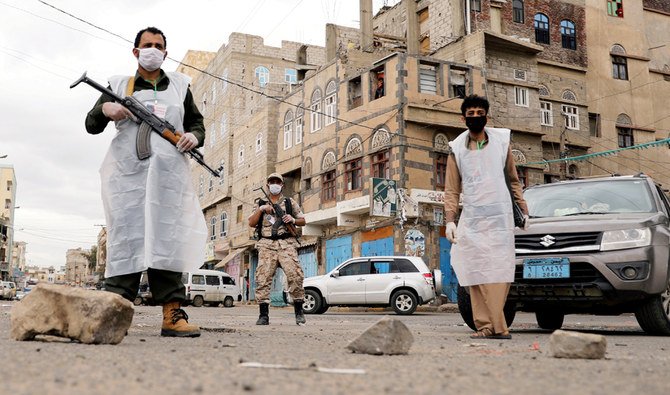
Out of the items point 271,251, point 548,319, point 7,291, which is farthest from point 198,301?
point 548,319

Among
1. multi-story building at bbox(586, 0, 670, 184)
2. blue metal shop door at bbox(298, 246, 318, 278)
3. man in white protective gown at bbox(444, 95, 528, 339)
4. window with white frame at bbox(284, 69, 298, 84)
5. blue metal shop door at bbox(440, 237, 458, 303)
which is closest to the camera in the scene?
man in white protective gown at bbox(444, 95, 528, 339)

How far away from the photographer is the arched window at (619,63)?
115 ft

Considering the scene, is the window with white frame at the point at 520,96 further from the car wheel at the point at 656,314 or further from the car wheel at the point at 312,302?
the car wheel at the point at 656,314

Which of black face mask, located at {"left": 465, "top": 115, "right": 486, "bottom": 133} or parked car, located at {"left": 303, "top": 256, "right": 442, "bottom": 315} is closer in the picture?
black face mask, located at {"left": 465, "top": 115, "right": 486, "bottom": 133}

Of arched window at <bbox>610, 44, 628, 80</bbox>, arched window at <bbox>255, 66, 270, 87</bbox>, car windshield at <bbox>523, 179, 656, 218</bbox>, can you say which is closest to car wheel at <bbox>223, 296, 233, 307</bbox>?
arched window at <bbox>255, 66, 270, 87</bbox>

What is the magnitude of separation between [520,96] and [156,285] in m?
26.9

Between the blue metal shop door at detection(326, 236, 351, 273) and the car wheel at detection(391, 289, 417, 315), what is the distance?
1026cm

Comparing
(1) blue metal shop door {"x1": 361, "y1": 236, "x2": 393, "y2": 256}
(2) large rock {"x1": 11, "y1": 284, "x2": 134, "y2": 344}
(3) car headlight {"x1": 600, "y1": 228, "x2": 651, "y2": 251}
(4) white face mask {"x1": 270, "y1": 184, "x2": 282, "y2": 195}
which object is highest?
(1) blue metal shop door {"x1": 361, "y1": 236, "x2": 393, "y2": 256}

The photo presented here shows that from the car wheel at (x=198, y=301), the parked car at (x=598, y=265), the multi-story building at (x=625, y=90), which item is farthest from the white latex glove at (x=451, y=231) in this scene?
the multi-story building at (x=625, y=90)

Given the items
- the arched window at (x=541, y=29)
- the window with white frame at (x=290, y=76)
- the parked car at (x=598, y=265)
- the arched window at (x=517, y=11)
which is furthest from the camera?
the window with white frame at (x=290, y=76)

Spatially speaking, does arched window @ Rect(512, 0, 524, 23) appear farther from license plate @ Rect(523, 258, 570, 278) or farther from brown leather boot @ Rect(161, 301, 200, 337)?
brown leather boot @ Rect(161, 301, 200, 337)

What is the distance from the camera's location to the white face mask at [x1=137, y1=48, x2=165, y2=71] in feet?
17.5

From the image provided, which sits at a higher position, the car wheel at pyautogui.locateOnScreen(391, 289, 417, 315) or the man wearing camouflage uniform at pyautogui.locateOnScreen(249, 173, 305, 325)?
the man wearing camouflage uniform at pyautogui.locateOnScreen(249, 173, 305, 325)

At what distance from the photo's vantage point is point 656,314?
6648 millimetres
